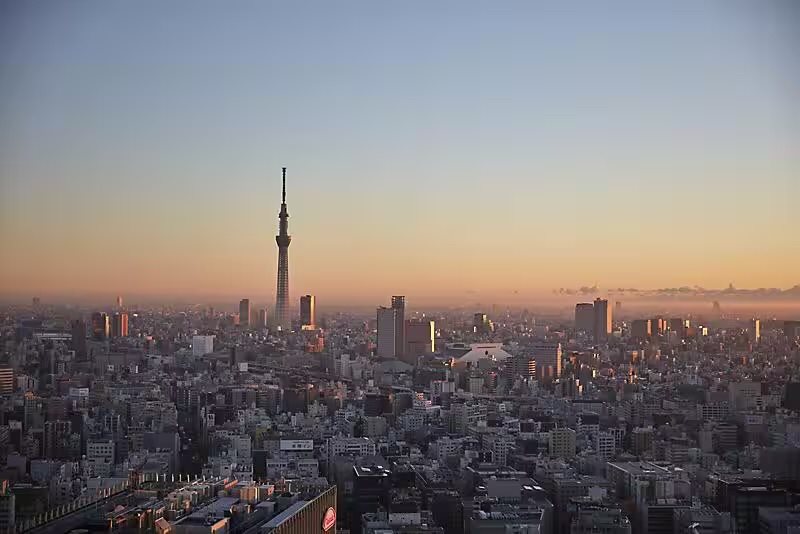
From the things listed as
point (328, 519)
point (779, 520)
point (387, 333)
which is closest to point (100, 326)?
point (328, 519)

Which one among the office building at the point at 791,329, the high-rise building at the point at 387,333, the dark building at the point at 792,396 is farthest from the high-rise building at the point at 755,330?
the high-rise building at the point at 387,333

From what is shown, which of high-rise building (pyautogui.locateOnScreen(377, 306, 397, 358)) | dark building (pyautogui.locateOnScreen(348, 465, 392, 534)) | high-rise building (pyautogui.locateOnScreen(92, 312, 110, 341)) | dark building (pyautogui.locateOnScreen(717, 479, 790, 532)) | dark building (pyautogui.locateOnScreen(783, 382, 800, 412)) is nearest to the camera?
dark building (pyautogui.locateOnScreen(717, 479, 790, 532))

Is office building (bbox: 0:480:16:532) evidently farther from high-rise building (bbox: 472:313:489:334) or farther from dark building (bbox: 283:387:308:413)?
high-rise building (bbox: 472:313:489:334)

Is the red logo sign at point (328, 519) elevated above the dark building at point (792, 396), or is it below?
below

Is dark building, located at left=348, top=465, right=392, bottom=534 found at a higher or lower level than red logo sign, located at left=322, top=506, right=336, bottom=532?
lower

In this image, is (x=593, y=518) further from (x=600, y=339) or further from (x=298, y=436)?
(x=600, y=339)

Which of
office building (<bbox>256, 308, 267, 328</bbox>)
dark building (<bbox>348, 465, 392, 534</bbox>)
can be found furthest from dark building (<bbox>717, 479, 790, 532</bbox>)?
office building (<bbox>256, 308, 267, 328</bbox>)

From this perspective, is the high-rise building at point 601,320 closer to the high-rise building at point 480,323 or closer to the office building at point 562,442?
the high-rise building at point 480,323
